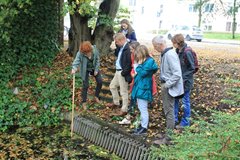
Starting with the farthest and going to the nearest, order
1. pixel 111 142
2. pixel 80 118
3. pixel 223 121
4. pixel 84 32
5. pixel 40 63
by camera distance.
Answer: pixel 84 32
pixel 40 63
pixel 80 118
pixel 111 142
pixel 223 121

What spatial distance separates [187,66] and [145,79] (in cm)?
87

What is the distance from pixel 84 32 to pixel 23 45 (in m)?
2.14

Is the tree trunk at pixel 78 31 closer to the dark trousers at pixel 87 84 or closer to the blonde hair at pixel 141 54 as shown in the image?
the dark trousers at pixel 87 84

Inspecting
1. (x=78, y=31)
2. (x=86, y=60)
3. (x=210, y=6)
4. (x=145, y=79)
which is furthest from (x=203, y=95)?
(x=210, y=6)

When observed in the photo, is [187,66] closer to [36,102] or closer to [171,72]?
[171,72]

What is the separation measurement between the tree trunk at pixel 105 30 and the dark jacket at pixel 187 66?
17.0 feet

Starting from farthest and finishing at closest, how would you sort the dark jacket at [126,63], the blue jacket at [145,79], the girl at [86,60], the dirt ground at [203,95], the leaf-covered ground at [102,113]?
the girl at [86,60], the dirt ground at [203,95], the dark jacket at [126,63], the leaf-covered ground at [102,113], the blue jacket at [145,79]

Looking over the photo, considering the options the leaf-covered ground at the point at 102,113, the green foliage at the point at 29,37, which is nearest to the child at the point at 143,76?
the leaf-covered ground at the point at 102,113

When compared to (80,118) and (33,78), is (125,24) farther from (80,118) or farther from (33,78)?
(33,78)

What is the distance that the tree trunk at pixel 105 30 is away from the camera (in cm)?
1083

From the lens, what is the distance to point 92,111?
782 centimetres

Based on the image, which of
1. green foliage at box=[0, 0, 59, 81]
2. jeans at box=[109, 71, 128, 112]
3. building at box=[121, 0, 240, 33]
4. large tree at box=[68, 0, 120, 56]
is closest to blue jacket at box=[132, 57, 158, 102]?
jeans at box=[109, 71, 128, 112]

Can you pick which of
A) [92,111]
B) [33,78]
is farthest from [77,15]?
[92,111]

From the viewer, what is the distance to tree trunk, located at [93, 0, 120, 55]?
10.8 meters
